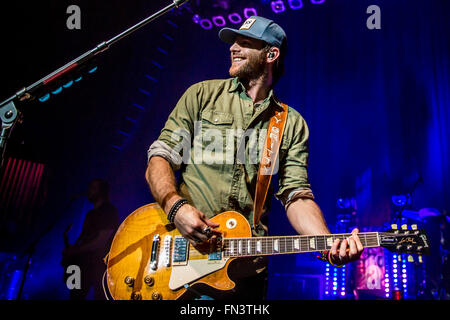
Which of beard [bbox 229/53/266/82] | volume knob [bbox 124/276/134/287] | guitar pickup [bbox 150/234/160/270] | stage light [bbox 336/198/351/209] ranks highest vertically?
beard [bbox 229/53/266/82]

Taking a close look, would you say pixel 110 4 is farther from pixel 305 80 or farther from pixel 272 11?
pixel 305 80

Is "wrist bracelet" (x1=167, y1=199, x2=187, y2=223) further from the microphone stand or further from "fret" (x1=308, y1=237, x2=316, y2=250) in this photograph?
the microphone stand

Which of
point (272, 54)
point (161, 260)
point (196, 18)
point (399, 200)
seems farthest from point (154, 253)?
point (399, 200)

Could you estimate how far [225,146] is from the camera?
2529mm

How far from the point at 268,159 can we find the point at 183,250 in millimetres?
1001

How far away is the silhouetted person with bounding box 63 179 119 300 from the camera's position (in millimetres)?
5328

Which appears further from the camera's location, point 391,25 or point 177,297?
point 391,25

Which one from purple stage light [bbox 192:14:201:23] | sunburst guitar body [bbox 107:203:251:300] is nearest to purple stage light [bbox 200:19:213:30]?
purple stage light [bbox 192:14:201:23]

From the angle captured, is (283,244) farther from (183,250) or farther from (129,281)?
(129,281)

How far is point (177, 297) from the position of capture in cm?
206

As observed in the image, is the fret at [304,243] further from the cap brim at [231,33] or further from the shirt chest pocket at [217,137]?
the cap brim at [231,33]

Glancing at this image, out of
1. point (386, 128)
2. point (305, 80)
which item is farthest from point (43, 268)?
point (386, 128)

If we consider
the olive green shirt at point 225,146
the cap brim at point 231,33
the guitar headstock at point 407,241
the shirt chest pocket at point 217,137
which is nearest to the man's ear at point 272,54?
the cap brim at point 231,33
